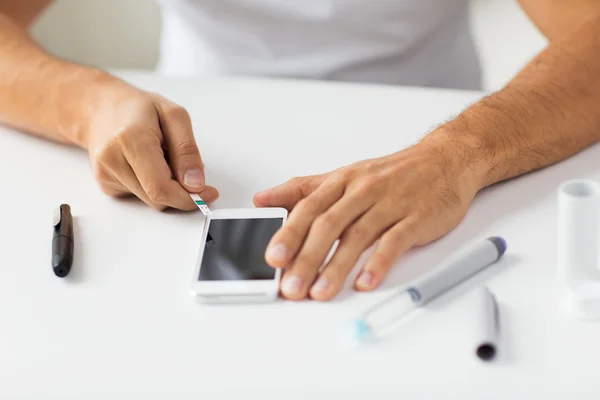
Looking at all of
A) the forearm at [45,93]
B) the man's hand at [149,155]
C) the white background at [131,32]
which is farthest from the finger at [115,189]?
the white background at [131,32]

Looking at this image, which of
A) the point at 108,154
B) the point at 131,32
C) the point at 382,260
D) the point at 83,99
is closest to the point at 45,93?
the point at 83,99

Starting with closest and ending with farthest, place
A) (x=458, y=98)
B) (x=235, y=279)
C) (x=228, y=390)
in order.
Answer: (x=228, y=390), (x=235, y=279), (x=458, y=98)

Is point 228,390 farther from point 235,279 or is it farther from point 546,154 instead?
point 546,154

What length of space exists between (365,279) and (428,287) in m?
0.06

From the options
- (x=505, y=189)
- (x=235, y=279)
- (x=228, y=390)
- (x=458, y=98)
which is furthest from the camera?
Result: (x=458, y=98)

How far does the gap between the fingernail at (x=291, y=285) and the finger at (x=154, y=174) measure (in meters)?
0.18

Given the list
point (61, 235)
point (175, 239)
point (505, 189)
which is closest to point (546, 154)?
point (505, 189)

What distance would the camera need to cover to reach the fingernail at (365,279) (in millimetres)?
723

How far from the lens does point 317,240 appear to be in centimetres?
75

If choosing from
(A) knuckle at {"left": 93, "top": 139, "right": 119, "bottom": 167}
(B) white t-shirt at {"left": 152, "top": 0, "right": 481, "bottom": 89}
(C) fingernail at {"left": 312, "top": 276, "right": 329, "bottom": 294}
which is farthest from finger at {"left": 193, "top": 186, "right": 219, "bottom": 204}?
(B) white t-shirt at {"left": 152, "top": 0, "right": 481, "bottom": 89}

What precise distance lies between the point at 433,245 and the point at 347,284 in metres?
0.10

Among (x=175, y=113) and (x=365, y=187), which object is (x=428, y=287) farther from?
(x=175, y=113)

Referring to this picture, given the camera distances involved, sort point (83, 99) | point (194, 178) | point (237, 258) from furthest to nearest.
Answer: point (83, 99), point (194, 178), point (237, 258)

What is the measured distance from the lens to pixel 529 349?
0.64m
